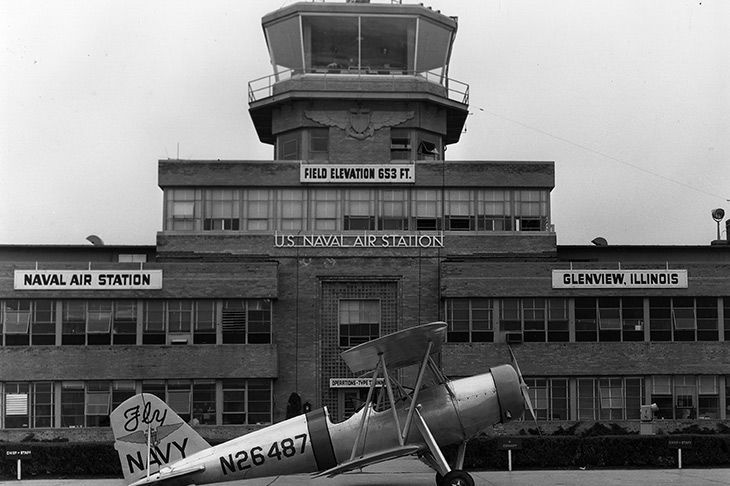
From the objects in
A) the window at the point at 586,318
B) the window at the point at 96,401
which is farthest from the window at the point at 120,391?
the window at the point at 586,318

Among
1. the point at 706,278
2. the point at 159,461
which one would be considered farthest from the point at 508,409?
the point at 706,278


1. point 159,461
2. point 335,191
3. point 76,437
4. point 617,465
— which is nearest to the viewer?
point 159,461

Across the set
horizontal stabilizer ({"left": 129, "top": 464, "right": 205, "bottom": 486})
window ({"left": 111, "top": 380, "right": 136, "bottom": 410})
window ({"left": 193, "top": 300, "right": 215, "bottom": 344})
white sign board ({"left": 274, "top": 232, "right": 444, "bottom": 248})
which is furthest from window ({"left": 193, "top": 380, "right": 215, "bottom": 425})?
horizontal stabilizer ({"left": 129, "top": 464, "right": 205, "bottom": 486})

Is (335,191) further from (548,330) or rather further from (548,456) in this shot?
(548,456)

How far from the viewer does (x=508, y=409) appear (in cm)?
2462

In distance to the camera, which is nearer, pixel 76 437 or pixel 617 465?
pixel 617 465

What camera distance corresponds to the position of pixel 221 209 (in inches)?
2004

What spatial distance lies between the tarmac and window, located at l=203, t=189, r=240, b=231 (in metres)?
20.6

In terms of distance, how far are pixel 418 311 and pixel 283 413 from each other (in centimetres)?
818

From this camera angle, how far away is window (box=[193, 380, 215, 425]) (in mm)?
47562

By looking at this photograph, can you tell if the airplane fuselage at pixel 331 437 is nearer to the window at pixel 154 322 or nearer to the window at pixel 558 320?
the window at pixel 154 322

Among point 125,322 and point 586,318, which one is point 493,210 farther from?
point 125,322

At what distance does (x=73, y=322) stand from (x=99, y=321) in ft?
3.97

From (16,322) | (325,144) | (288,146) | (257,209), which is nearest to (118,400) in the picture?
(16,322)
